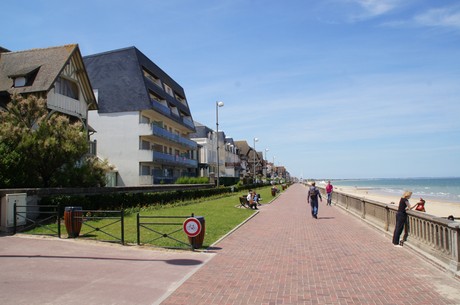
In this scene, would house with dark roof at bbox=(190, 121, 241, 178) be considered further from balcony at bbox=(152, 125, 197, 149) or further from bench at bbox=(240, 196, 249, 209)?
bench at bbox=(240, 196, 249, 209)

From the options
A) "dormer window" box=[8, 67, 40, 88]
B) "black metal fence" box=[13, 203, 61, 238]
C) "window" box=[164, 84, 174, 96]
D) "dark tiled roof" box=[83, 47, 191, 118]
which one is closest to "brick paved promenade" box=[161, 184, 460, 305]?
"black metal fence" box=[13, 203, 61, 238]

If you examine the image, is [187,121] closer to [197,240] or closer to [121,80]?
[121,80]

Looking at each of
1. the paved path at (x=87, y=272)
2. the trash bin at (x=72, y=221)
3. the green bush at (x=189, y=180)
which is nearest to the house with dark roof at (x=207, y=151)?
the green bush at (x=189, y=180)

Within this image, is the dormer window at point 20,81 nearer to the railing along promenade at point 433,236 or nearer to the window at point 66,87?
the window at point 66,87

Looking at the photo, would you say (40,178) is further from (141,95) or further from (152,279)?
(141,95)

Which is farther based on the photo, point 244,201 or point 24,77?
point 244,201

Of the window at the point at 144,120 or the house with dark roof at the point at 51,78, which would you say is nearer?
the house with dark roof at the point at 51,78

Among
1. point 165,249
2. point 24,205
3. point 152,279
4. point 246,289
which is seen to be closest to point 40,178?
point 24,205

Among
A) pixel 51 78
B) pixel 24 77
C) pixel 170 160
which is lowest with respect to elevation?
pixel 170 160

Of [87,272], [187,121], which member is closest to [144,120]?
[187,121]

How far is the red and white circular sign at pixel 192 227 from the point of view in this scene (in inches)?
392

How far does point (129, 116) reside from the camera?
3909 cm

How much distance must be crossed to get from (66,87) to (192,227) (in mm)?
19722

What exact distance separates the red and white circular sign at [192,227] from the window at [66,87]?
18.3 metres
